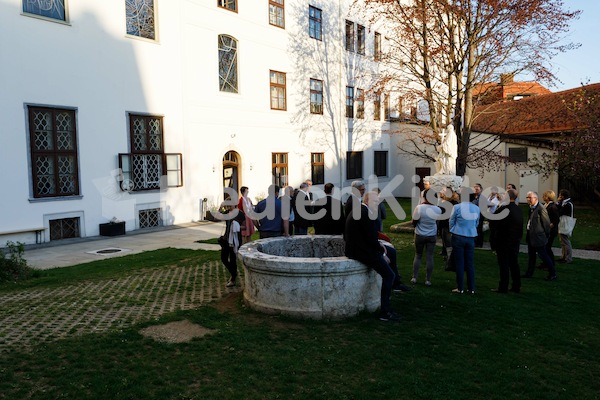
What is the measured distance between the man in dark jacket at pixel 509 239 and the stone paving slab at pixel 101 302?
4882 mm

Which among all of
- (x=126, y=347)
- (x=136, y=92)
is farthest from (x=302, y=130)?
(x=126, y=347)

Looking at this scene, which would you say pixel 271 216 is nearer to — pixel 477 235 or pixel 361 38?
pixel 477 235

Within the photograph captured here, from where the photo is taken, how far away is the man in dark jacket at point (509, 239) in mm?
8453

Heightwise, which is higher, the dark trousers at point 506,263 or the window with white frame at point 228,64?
the window with white frame at point 228,64

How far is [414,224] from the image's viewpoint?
902cm

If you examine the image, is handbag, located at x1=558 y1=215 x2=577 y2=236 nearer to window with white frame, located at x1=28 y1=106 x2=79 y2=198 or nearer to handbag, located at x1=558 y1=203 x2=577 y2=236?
handbag, located at x1=558 y1=203 x2=577 y2=236

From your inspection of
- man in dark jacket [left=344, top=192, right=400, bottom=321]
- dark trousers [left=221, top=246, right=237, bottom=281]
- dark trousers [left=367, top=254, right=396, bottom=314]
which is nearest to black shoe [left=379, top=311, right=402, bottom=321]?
man in dark jacket [left=344, top=192, right=400, bottom=321]

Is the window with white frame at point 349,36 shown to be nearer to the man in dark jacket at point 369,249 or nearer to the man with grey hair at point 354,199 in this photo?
the man with grey hair at point 354,199

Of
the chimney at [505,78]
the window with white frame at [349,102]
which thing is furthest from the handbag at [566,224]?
the window with white frame at [349,102]

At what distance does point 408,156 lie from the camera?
105ft

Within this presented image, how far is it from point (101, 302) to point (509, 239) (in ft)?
22.9

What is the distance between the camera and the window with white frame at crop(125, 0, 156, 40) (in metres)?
16.5

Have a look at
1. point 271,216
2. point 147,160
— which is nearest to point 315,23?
point 147,160

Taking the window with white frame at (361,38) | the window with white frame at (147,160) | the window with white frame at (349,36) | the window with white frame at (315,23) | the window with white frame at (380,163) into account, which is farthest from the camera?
the window with white frame at (380,163)
